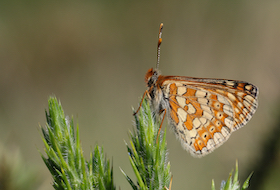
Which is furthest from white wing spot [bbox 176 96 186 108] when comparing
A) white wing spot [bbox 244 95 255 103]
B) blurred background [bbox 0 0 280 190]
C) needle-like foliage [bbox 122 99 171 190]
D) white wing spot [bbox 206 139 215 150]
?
blurred background [bbox 0 0 280 190]

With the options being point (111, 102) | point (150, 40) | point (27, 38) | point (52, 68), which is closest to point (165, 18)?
point (150, 40)

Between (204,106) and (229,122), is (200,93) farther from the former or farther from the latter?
(229,122)

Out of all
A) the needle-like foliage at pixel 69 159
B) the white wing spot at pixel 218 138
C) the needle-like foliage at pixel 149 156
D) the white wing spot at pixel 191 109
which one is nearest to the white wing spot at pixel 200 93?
the white wing spot at pixel 191 109

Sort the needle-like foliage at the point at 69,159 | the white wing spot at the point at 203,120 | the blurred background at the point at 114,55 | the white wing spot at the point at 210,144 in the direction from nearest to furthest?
the needle-like foliage at the point at 69,159
the white wing spot at the point at 210,144
the white wing spot at the point at 203,120
the blurred background at the point at 114,55

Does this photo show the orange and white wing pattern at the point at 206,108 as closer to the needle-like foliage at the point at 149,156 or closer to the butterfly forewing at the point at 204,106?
the butterfly forewing at the point at 204,106

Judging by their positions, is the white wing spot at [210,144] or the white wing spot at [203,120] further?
the white wing spot at [203,120]

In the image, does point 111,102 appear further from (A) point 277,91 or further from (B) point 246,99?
(A) point 277,91

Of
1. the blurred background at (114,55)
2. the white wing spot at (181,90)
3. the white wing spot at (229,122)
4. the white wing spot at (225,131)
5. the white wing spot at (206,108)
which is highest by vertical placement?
the blurred background at (114,55)
